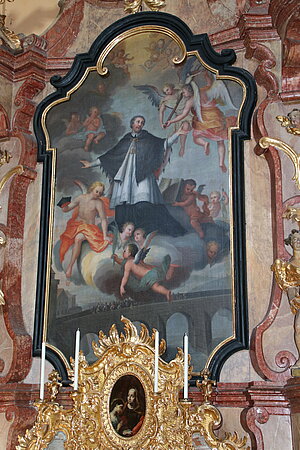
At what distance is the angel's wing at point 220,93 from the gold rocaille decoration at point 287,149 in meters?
0.53

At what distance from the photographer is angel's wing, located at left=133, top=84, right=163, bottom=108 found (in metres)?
7.02

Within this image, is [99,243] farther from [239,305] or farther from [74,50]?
[74,50]

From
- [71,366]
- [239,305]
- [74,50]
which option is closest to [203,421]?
[239,305]

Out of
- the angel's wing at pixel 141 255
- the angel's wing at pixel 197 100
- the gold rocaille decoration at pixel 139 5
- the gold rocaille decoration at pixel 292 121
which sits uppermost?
the gold rocaille decoration at pixel 139 5

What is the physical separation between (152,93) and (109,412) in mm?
2917

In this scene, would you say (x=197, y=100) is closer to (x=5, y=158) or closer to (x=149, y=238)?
(x=149, y=238)

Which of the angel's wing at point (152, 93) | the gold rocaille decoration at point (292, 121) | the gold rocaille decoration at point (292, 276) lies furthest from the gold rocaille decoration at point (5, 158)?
the gold rocaille decoration at point (292, 276)

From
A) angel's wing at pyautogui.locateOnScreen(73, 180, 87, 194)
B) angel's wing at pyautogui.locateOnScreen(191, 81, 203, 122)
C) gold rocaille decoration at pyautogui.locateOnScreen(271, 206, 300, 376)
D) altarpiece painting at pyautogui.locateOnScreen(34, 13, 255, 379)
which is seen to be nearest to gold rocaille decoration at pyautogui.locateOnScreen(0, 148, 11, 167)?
altarpiece painting at pyautogui.locateOnScreen(34, 13, 255, 379)

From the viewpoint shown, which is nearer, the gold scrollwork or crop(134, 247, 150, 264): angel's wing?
crop(134, 247, 150, 264): angel's wing

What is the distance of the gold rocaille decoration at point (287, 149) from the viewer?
6.12 metres

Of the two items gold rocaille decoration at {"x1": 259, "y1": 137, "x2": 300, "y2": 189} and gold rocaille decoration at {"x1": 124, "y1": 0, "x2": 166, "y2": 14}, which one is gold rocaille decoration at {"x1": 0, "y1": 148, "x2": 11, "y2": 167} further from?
gold rocaille decoration at {"x1": 259, "y1": 137, "x2": 300, "y2": 189}

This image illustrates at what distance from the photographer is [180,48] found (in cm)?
701

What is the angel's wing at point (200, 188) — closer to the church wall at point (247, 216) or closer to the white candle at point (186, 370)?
the church wall at point (247, 216)

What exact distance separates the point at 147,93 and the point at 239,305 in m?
2.26
